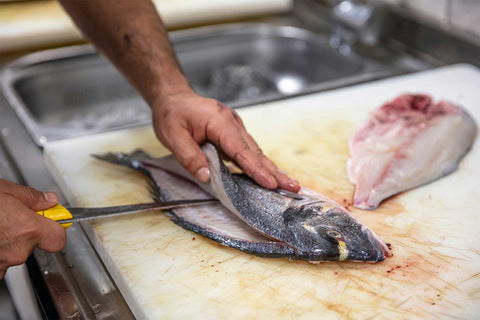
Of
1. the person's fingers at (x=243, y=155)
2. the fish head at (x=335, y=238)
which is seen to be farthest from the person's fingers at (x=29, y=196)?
the fish head at (x=335, y=238)

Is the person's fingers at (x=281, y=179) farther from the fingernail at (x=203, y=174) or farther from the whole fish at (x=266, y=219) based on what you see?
the fingernail at (x=203, y=174)

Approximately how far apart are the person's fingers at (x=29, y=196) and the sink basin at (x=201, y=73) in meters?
0.98

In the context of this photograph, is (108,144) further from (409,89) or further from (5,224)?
(409,89)

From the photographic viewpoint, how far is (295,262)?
3.86ft

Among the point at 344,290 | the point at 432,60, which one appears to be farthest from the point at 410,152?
the point at 432,60

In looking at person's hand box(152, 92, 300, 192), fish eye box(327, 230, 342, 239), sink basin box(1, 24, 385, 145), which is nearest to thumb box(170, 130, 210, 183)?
person's hand box(152, 92, 300, 192)

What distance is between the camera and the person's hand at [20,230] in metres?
1.05

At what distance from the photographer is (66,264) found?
1.25 meters

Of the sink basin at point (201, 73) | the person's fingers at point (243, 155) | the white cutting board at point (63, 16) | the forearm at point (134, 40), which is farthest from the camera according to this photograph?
the white cutting board at point (63, 16)

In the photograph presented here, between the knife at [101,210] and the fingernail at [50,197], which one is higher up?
the fingernail at [50,197]

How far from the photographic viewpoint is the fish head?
1138mm

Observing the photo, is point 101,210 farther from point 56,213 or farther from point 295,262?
point 295,262

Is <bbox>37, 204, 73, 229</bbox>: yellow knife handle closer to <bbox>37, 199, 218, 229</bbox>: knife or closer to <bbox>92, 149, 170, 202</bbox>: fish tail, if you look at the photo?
<bbox>37, 199, 218, 229</bbox>: knife

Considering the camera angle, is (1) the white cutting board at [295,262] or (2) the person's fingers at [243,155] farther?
(2) the person's fingers at [243,155]
